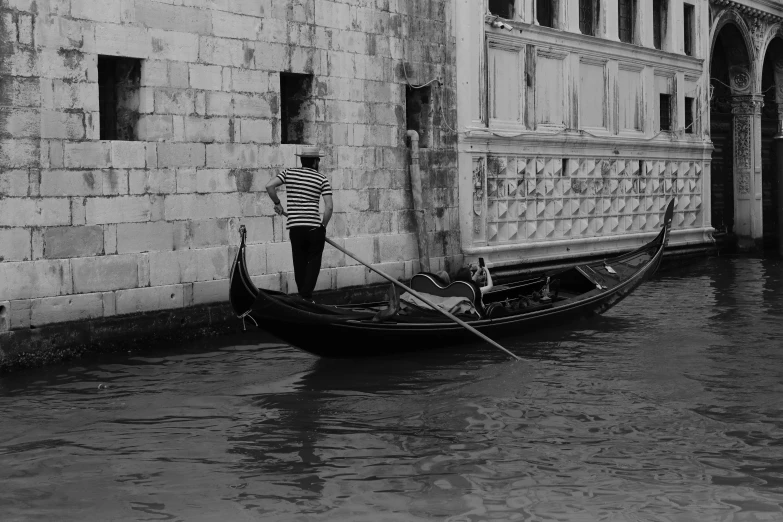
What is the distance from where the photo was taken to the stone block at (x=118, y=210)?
8141 millimetres

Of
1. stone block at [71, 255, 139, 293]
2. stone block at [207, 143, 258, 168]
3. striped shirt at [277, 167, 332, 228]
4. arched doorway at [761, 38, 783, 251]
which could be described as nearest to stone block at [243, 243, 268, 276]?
stone block at [207, 143, 258, 168]

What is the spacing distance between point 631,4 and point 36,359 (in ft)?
33.8

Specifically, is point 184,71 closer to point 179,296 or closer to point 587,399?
point 179,296

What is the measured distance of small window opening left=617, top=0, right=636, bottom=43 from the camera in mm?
15289

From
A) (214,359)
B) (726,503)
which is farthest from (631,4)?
(726,503)

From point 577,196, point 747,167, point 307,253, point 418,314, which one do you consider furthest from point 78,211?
point 747,167

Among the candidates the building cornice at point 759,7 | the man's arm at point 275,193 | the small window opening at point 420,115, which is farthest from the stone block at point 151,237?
the building cornice at point 759,7

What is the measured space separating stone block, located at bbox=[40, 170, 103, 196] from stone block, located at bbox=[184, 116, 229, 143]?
3.14 ft

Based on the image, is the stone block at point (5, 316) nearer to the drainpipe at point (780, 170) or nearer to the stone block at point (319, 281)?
the stone block at point (319, 281)

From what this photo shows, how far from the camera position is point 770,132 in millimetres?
19578

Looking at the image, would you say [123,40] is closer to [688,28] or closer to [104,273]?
[104,273]

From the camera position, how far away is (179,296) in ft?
28.9

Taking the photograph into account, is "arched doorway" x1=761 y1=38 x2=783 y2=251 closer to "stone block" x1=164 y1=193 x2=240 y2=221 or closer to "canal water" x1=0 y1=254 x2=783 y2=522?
"canal water" x1=0 y1=254 x2=783 y2=522

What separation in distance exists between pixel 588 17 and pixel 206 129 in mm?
6987
